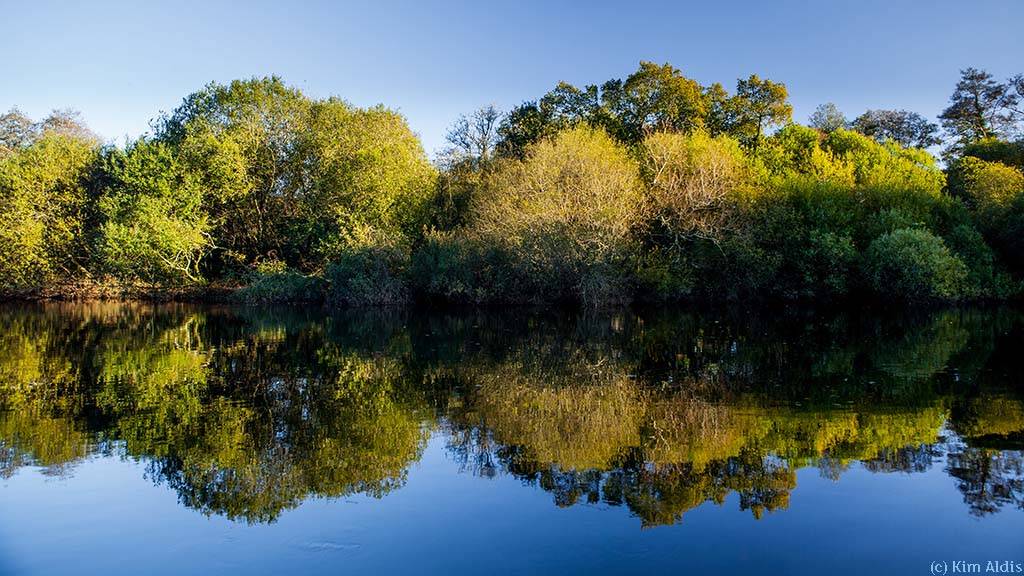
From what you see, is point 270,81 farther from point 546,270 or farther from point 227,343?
point 227,343

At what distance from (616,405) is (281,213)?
42382 millimetres

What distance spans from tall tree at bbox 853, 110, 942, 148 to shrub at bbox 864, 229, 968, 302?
118 feet

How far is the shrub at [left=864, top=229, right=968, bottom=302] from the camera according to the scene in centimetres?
3688

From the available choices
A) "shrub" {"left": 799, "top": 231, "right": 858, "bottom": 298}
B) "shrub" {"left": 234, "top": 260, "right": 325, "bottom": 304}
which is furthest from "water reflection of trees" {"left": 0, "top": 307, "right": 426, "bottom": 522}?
"shrub" {"left": 799, "top": 231, "right": 858, "bottom": 298}

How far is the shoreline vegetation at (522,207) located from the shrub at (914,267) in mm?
123

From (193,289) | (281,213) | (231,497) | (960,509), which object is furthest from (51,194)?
(960,509)

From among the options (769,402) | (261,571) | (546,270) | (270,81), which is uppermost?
(270,81)

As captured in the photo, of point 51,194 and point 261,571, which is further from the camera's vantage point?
point 51,194

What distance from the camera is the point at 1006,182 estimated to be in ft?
140

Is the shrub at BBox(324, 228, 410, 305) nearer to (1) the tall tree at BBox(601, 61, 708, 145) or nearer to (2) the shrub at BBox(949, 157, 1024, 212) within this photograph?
(1) the tall tree at BBox(601, 61, 708, 145)

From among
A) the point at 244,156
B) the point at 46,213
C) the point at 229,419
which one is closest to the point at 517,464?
the point at 229,419

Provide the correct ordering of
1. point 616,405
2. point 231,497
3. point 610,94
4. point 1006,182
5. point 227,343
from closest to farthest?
1. point 231,497
2. point 616,405
3. point 227,343
4. point 1006,182
5. point 610,94

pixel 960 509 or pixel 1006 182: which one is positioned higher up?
pixel 1006 182

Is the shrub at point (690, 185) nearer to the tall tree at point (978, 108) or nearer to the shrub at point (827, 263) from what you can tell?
the shrub at point (827, 263)
